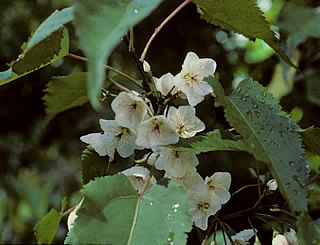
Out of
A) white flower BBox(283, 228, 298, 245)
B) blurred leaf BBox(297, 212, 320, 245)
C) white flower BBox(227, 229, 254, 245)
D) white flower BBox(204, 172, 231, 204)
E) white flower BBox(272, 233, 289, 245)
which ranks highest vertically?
blurred leaf BBox(297, 212, 320, 245)

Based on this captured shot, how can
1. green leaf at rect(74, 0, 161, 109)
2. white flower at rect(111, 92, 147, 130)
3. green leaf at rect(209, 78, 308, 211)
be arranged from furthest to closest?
white flower at rect(111, 92, 147, 130) → green leaf at rect(209, 78, 308, 211) → green leaf at rect(74, 0, 161, 109)

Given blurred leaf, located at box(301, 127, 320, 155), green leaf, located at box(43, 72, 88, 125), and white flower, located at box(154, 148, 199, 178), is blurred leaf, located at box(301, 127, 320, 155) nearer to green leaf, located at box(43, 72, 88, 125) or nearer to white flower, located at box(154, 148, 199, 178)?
white flower, located at box(154, 148, 199, 178)

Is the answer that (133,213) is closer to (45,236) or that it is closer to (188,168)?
(188,168)

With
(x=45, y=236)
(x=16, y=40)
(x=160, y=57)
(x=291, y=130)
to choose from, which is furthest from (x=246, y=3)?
(x=16, y=40)

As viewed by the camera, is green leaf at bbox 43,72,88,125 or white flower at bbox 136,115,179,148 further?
green leaf at bbox 43,72,88,125

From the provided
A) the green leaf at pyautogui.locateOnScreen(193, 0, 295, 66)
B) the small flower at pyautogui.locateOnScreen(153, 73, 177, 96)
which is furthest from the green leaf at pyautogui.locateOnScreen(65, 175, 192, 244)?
the green leaf at pyautogui.locateOnScreen(193, 0, 295, 66)

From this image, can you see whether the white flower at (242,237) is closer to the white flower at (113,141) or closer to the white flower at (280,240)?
the white flower at (280,240)

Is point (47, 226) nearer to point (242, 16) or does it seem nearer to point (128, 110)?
point (128, 110)

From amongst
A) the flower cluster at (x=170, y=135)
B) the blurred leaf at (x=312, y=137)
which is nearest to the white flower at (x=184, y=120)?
the flower cluster at (x=170, y=135)
